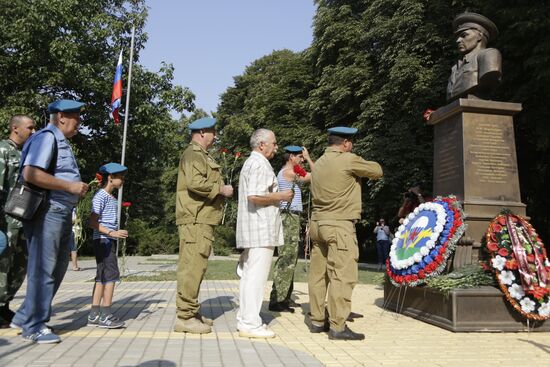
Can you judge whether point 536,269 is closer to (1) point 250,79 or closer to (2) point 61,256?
(2) point 61,256

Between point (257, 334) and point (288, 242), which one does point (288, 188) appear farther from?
point (257, 334)

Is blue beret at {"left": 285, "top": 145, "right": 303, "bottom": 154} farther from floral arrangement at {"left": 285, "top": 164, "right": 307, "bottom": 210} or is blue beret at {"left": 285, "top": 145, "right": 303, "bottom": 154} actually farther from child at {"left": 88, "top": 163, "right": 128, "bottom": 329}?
child at {"left": 88, "top": 163, "right": 128, "bottom": 329}

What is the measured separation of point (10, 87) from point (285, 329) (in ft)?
72.5

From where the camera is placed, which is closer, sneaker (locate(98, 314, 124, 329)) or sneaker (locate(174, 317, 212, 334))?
sneaker (locate(174, 317, 212, 334))

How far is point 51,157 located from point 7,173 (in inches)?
41.5

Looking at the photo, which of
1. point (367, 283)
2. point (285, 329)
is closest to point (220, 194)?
point (285, 329)

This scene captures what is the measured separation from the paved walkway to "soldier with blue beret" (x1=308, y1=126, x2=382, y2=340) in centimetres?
29

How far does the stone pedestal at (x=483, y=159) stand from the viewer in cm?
710

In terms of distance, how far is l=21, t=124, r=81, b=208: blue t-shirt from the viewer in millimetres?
4934

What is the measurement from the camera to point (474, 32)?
7.96 metres

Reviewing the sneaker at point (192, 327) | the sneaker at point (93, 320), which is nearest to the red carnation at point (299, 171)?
the sneaker at point (192, 327)

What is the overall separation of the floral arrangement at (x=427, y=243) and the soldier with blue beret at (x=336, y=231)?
139 cm

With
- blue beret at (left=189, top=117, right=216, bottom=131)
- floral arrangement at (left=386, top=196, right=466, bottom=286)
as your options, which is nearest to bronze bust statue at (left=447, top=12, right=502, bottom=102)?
floral arrangement at (left=386, top=196, right=466, bottom=286)

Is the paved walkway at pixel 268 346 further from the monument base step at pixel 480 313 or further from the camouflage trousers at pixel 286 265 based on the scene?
the camouflage trousers at pixel 286 265
